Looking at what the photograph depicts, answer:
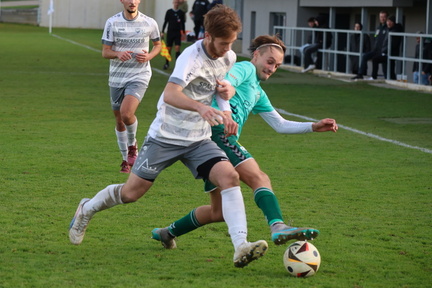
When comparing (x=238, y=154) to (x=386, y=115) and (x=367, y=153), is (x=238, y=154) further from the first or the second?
(x=386, y=115)

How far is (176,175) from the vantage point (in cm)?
964

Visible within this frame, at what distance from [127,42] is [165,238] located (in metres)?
4.42

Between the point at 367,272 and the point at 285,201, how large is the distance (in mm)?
2489

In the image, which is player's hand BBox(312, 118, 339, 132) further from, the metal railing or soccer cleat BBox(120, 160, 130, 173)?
the metal railing

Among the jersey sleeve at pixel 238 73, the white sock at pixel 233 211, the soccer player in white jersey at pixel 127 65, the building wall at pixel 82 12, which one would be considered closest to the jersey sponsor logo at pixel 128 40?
the soccer player in white jersey at pixel 127 65

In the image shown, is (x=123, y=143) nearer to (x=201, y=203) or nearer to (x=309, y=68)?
(x=201, y=203)

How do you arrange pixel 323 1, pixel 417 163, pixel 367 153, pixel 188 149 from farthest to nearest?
1. pixel 323 1
2. pixel 367 153
3. pixel 417 163
4. pixel 188 149

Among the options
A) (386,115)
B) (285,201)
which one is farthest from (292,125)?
(386,115)

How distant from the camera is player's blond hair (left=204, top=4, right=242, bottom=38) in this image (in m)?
5.38

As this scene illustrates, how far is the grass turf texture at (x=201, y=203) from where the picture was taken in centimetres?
566

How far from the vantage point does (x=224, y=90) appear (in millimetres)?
5535

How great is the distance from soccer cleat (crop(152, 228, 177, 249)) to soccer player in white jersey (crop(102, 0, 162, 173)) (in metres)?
3.64

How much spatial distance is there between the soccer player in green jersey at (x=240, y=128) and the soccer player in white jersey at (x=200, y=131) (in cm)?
19

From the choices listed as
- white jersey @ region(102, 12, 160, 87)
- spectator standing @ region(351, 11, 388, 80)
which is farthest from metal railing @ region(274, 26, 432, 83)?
white jersey @ region(102, 12, 160, 87)
